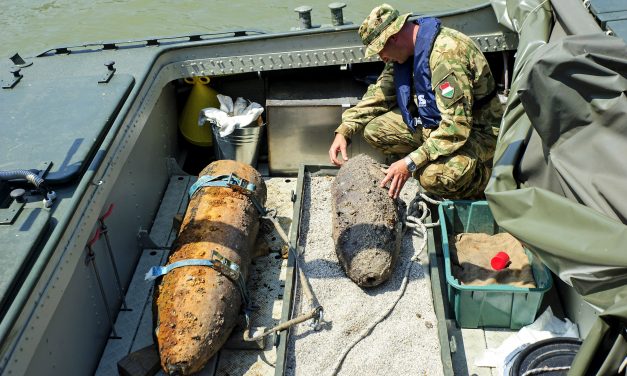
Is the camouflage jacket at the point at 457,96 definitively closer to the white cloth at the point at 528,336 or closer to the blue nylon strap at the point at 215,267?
the white cloth at the point at 528,336

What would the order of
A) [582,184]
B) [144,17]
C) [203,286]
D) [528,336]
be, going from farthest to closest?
[144,17]
[528,336]
[203,286]
[582,184]

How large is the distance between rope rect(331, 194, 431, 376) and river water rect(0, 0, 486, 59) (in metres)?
2.79

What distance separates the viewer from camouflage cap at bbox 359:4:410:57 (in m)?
4.43

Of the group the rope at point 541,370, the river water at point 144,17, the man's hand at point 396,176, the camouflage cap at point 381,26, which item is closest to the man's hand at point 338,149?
the man's hand at point 396,176

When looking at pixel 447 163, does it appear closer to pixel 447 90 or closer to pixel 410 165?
pixel 410 165

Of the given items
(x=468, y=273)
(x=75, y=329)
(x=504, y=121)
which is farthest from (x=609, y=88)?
(x=75, y=329)

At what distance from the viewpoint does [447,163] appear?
4.50 metres

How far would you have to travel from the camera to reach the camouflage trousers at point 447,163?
14.8ft

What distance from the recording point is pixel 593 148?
9.42 feet

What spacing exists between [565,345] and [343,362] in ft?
3.88

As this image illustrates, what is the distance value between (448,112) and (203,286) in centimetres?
191

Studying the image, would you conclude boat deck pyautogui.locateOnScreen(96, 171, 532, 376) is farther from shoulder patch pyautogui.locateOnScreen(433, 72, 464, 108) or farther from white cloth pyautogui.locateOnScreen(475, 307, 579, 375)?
shoulder patch pyautogui.locateOnScreen(433, 72, 464, 108)

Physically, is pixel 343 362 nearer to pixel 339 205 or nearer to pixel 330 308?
pixel 330 308

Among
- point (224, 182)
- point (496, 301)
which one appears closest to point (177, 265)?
point (224, 182)
